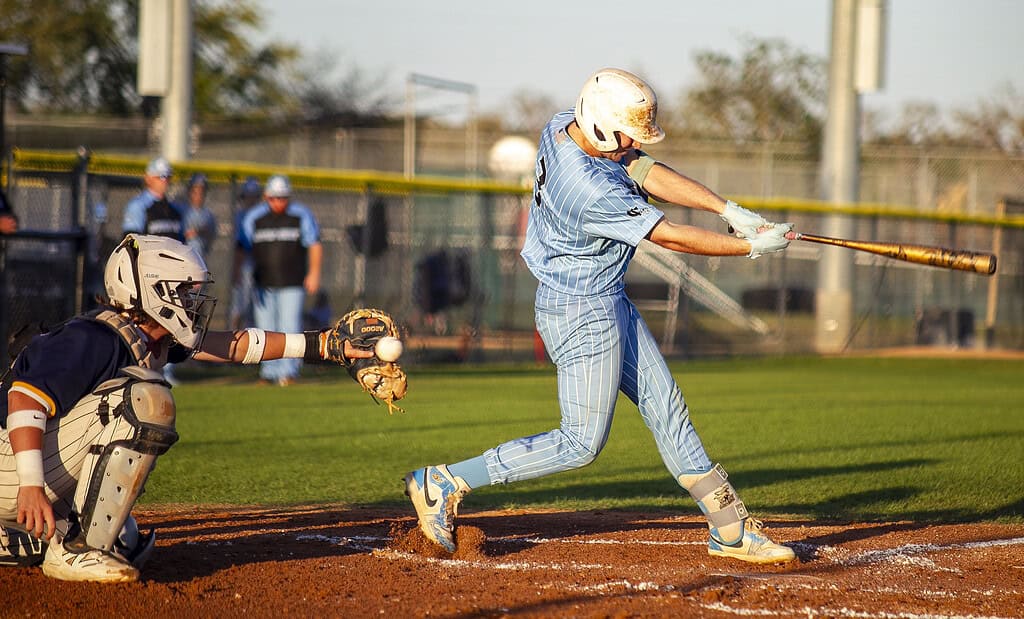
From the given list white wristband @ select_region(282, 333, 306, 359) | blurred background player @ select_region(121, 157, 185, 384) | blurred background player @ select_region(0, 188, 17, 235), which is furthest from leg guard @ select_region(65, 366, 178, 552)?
blurred background player @ select_region(121, 157, 185, 384)

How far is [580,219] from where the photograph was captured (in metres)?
5.07

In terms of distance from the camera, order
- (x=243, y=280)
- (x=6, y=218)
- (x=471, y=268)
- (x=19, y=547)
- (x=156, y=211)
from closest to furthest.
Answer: (x=19, y=547)
(x=6, y=218)
(x=156, y=211)
(x=243, y=280)
(x=471, y=268)

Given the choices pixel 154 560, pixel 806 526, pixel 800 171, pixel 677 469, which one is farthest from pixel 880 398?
pixel 800 171

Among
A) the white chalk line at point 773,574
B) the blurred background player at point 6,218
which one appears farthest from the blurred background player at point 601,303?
the blurred background player at point 6,218

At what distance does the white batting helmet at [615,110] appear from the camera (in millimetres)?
5062

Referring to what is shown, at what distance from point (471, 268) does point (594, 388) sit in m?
13.0

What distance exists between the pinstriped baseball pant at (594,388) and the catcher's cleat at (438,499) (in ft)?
0.59

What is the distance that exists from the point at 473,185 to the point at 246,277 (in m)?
3.86

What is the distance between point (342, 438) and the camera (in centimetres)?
981

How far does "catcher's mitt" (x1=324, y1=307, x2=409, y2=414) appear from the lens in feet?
16.7

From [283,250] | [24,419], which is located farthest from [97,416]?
[283,250]

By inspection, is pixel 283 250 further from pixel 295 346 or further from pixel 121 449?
pixel 121 449

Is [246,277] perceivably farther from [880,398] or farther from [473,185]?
[880,398]

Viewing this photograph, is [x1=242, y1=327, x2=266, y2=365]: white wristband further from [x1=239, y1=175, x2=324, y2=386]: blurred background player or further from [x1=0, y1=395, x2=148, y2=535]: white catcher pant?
[x1=239, y1=175, x2=324, y2=386]: blurred background player
